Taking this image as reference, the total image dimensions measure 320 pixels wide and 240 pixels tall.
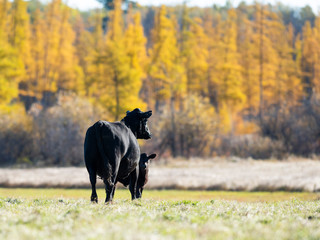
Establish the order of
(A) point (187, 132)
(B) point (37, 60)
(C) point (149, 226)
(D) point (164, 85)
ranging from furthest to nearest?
(B) point (37, 60) → (D) point (164, 85) → (A) point (187, 132) → (C) point (149, 226)

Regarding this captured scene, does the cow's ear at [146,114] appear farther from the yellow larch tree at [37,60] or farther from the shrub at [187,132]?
the yellow larch tree at [37,60]

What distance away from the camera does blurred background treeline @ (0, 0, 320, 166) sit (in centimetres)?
5388

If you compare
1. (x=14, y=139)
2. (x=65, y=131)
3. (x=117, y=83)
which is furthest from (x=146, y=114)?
(x=14, y=139)

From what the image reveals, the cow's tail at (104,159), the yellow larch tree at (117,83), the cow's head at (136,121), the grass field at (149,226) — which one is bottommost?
the grass field at (149,226)

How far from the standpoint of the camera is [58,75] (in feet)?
251

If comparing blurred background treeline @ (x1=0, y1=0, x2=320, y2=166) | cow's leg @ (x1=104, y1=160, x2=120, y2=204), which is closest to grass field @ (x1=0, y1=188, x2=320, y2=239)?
cow's leg @ (x1=104, y1=160, x2=120, y2=204)

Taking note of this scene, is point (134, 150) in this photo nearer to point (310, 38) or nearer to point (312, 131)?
point (312, 131)

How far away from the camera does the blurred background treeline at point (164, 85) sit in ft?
177

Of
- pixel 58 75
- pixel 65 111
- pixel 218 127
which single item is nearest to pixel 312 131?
pixel 218 127

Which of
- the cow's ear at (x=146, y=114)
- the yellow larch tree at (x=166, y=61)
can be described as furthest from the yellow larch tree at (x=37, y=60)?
the cow's ear at (x=146, y=114)

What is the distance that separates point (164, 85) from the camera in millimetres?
63688

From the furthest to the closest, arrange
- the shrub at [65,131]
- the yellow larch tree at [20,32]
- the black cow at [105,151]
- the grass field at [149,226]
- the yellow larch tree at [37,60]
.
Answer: the yellow larch tree at [37,60] → the yellow larch tree at [20,32] → the shrub at [65,131] → the black cow at [105,151] → the grass field at [149,226]

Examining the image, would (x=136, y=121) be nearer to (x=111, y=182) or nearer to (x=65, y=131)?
(x=111, y=182)

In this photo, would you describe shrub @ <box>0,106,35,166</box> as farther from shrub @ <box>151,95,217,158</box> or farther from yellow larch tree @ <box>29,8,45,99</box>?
yellow larch tree @ <box>29,8,45,99</box>
